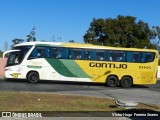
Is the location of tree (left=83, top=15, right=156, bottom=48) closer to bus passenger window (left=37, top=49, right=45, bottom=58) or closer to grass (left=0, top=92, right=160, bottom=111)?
bus passenger window (left=37, top=49, right=45, bottom=58)

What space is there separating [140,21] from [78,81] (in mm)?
34276

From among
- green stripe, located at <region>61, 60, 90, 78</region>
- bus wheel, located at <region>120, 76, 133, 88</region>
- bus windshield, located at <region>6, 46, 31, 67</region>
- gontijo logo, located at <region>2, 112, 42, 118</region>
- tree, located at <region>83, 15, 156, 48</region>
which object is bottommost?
gontijo logo, located at <region>2, 112, 42, 118</region>

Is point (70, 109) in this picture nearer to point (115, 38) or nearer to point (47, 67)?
point (47, 67)

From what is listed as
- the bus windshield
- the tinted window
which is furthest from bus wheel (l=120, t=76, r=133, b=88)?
the bus windshield

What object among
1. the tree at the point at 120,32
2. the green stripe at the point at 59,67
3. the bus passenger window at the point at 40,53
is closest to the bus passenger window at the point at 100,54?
the green stripe at the point at 59,67

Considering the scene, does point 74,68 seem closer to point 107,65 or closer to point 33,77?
point 107,65

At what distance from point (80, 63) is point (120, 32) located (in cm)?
3168

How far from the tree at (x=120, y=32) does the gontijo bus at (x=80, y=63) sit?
1125 inches

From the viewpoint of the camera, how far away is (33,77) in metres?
30.2

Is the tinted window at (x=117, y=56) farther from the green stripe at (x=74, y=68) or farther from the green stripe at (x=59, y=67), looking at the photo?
the green stripe at (x=59, y=67)

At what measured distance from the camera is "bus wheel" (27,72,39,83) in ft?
98.8

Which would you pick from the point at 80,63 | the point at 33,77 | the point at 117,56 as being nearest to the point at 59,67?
the point at 80,63

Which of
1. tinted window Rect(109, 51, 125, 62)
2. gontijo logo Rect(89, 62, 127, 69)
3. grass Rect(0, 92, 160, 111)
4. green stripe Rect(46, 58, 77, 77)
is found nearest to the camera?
grass Rect(0, 92, 160, 111)

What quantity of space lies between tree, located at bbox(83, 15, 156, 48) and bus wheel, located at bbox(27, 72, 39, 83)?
1204 inches
